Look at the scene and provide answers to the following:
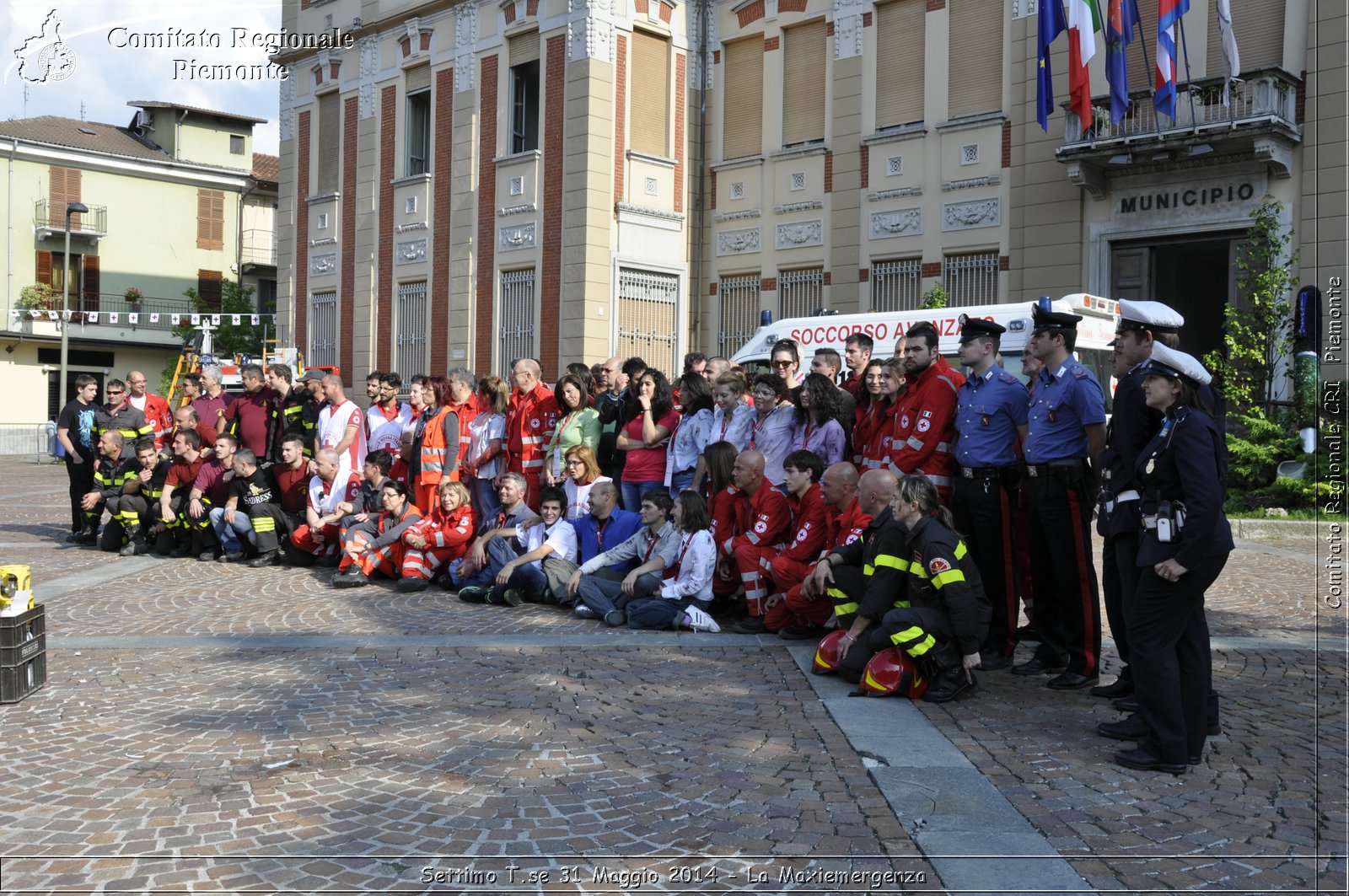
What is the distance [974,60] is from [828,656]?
1638 cm

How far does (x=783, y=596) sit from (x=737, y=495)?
1.15 m

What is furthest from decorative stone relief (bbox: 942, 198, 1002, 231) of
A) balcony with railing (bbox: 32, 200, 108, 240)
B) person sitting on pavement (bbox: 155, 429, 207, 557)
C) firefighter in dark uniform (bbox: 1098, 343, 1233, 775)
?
balcony with railing (bbox: 32, 200, 108, 240)

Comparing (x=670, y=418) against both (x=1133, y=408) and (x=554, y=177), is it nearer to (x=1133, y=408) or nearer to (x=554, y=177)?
(x=1133, y=408)

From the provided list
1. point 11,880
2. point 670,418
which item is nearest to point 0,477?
point 670,418

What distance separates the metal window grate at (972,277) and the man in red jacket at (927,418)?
13147mm

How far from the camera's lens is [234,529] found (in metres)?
12.8

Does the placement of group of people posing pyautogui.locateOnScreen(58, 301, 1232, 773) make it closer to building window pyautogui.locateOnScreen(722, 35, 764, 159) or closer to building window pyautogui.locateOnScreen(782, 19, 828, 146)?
building window pyautogui.locateOnScreen(782, 19, 828, 146)

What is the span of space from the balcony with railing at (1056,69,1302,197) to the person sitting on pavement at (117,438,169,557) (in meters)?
14.2

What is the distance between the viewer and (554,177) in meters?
24.5

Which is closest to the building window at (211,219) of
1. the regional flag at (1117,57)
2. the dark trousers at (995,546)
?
the regional flag at (1117,57)

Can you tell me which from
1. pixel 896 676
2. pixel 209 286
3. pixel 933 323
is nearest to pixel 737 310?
pixel 933 323

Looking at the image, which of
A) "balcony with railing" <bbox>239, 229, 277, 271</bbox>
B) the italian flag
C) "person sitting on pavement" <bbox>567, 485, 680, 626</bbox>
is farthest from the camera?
"balcony with railing" <bbox>239, 229, 277, 271</bbox>

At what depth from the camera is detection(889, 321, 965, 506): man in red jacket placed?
7996 millimetres

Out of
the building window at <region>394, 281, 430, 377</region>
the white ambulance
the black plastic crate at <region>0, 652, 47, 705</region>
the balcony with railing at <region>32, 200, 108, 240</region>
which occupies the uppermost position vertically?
the balcony with railing at <region>32, 200, 108, 240</region>
